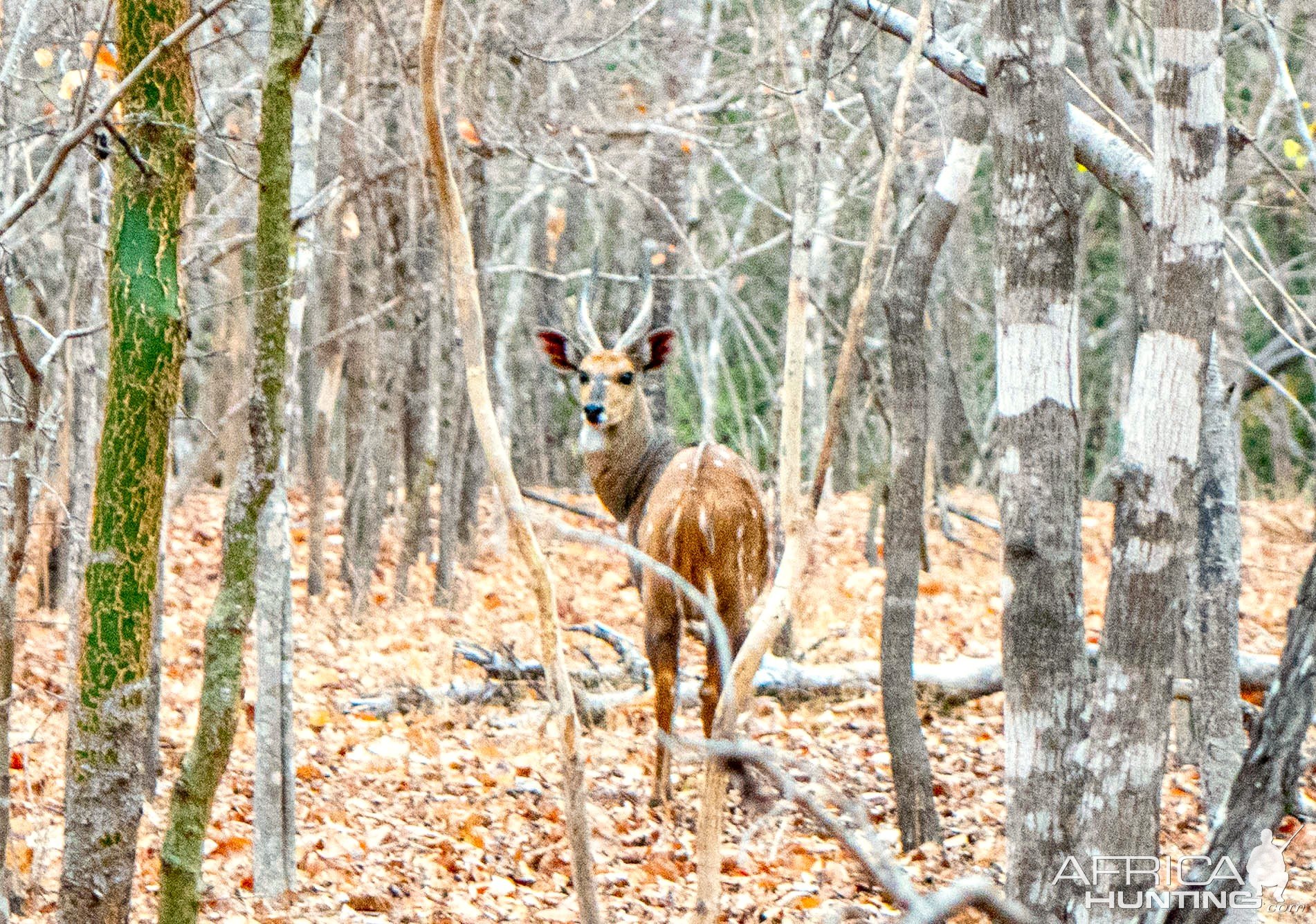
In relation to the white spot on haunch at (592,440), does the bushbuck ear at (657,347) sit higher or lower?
higher

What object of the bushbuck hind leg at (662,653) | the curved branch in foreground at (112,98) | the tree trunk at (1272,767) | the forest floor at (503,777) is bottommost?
the forest floor at (503,777)

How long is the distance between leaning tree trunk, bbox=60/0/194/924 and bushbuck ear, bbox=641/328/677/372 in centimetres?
513

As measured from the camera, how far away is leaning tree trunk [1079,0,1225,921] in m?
3.42

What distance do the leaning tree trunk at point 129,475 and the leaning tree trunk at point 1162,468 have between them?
9.01ft

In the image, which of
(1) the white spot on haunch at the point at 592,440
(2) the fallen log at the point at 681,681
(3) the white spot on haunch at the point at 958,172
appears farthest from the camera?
(1) the white spot on haunch at the point at 592,440

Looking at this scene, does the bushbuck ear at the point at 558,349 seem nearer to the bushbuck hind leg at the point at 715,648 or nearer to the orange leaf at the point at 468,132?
the orange leaf at the point at 468,132

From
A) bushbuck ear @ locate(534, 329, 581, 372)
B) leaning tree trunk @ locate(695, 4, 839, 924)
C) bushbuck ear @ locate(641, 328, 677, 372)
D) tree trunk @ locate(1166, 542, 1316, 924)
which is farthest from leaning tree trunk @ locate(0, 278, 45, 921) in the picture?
bushbuck ear @ locate(534, 329, 581, 372)

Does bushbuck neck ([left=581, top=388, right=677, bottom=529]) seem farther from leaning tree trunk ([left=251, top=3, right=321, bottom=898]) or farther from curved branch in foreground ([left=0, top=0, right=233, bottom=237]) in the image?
curved branch in foreground ([left=0, top=0, right=233, bottom=237])

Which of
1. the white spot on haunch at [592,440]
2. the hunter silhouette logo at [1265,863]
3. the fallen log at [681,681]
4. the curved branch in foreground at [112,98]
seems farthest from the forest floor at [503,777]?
the curved branch in foreground at [112,98]

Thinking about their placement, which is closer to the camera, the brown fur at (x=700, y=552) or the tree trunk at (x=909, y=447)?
the tree trunk at (x=909, y=447)

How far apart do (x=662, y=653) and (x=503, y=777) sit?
44.7 inches

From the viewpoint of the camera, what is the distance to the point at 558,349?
32.0 ft

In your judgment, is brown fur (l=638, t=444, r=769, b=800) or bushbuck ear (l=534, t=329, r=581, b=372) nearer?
brown fur (l=638, t=444, r=769, b=800)

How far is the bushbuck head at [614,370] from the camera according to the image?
8906mm
